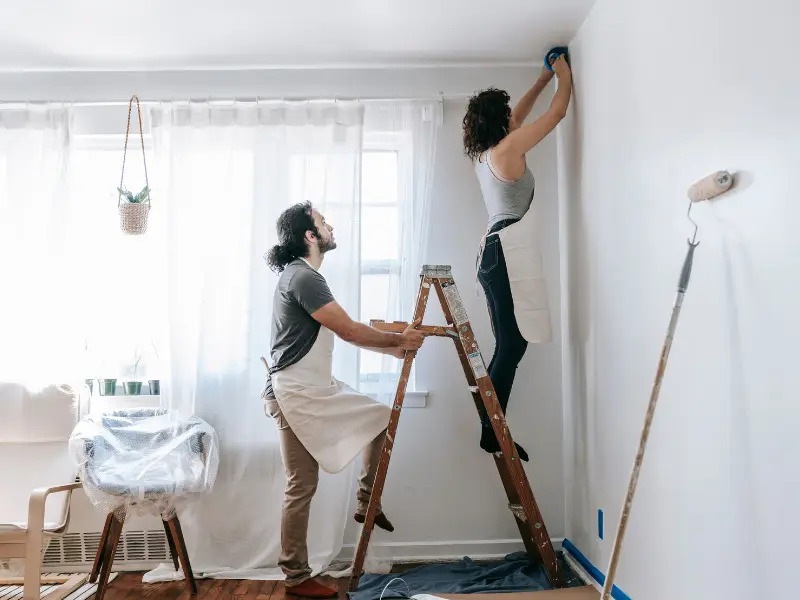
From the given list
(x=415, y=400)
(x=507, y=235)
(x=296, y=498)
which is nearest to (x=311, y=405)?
(x=296, y=498)

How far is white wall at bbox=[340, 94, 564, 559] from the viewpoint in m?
3.46

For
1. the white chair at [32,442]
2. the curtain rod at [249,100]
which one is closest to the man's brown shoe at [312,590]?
the white chair at [32,442]

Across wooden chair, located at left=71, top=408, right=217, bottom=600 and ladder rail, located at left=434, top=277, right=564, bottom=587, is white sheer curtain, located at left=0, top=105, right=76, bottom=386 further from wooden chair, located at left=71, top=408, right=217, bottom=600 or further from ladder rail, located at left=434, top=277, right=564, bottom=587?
ladder rail, located at left=434, top=277, right=564, bottom=587

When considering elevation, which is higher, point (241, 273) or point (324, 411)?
point (241, 273)

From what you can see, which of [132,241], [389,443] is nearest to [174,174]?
[132,241]

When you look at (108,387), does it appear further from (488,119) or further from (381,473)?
(488,119)

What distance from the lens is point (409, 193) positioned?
3.44 meters

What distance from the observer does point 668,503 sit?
2203 mm

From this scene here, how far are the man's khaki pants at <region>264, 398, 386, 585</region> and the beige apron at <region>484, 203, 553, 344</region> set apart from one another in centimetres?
78

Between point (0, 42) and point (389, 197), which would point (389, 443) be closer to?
point (389, 197)

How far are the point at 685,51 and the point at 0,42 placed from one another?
9.85 feet

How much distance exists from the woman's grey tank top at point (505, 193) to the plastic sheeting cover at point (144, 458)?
5.35 ft

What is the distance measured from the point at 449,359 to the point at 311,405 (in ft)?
2.74

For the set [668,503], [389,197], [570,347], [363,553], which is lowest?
[363,553]
